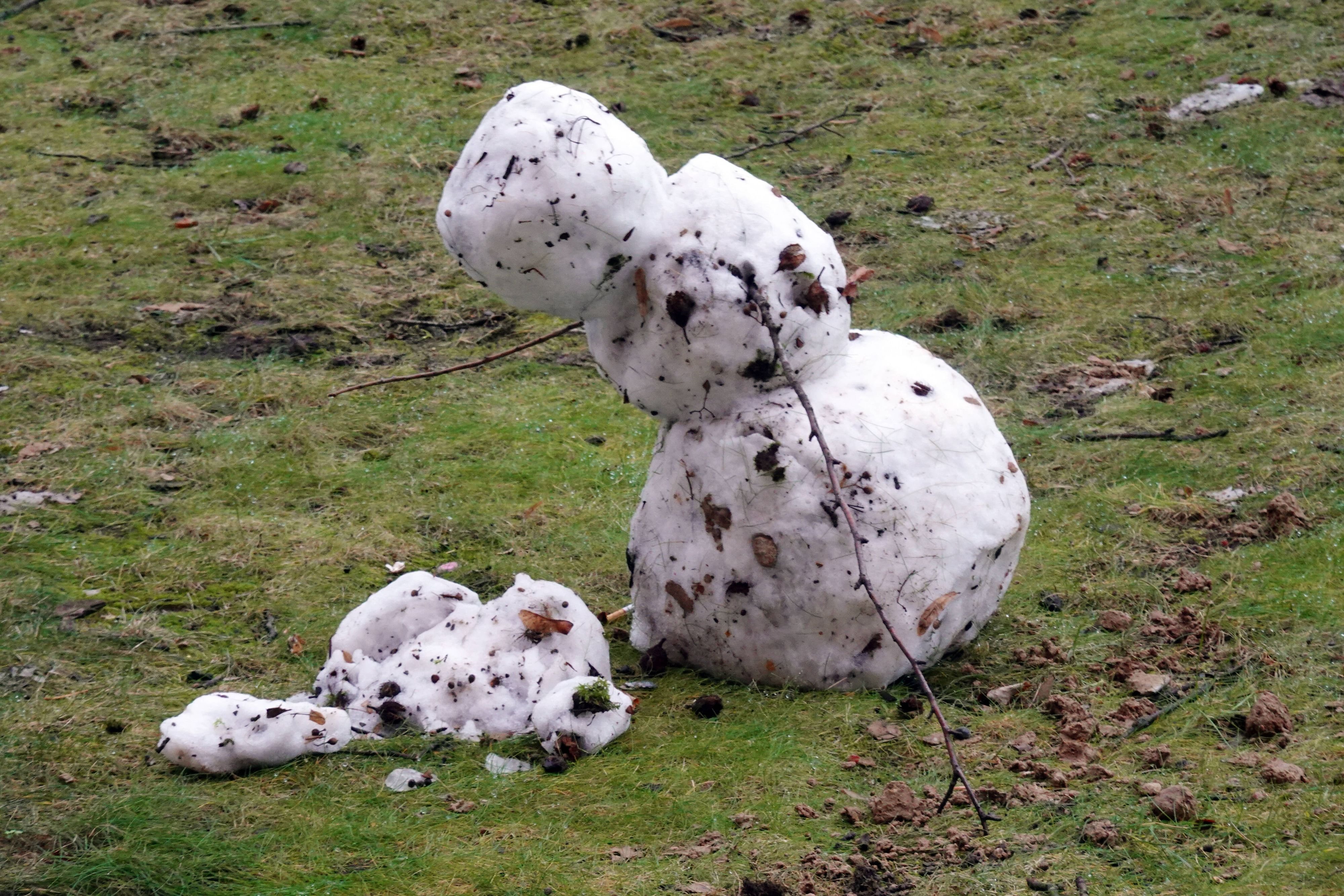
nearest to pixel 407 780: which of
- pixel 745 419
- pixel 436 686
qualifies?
pixel 436 686

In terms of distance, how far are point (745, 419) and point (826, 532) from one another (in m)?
0.44

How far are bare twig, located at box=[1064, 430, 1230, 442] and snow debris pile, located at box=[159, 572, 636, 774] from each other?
2.69 m

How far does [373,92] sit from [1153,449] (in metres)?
6.41

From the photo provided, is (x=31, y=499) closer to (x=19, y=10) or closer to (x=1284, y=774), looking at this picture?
(x=1284, y=774)

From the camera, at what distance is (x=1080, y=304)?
718cm

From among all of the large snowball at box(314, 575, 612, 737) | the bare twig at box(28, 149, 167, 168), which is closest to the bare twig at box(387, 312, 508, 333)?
the bare twig at box(28, 149, 167, 168)

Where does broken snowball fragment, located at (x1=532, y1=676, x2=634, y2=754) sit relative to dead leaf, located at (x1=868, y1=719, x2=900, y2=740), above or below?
above

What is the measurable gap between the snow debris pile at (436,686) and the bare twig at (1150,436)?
2.69m

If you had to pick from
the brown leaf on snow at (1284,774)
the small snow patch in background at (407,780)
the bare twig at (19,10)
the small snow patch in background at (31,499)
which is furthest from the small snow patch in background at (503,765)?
the bare twig at (19,10)

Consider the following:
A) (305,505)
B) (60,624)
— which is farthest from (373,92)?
(60,624)

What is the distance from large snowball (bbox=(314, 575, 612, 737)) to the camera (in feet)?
13.2

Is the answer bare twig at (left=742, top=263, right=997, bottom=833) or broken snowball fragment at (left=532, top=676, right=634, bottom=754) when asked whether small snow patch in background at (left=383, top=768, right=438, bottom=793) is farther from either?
bare twig at (left=742, top=263, right=997, bottom=833)

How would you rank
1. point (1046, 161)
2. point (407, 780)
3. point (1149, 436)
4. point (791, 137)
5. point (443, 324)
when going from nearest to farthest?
point (407, 780) < point (1149, 436) < point (443, 324) < point (1046, 161) < point (791, 137)

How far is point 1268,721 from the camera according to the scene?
374 centimetres
